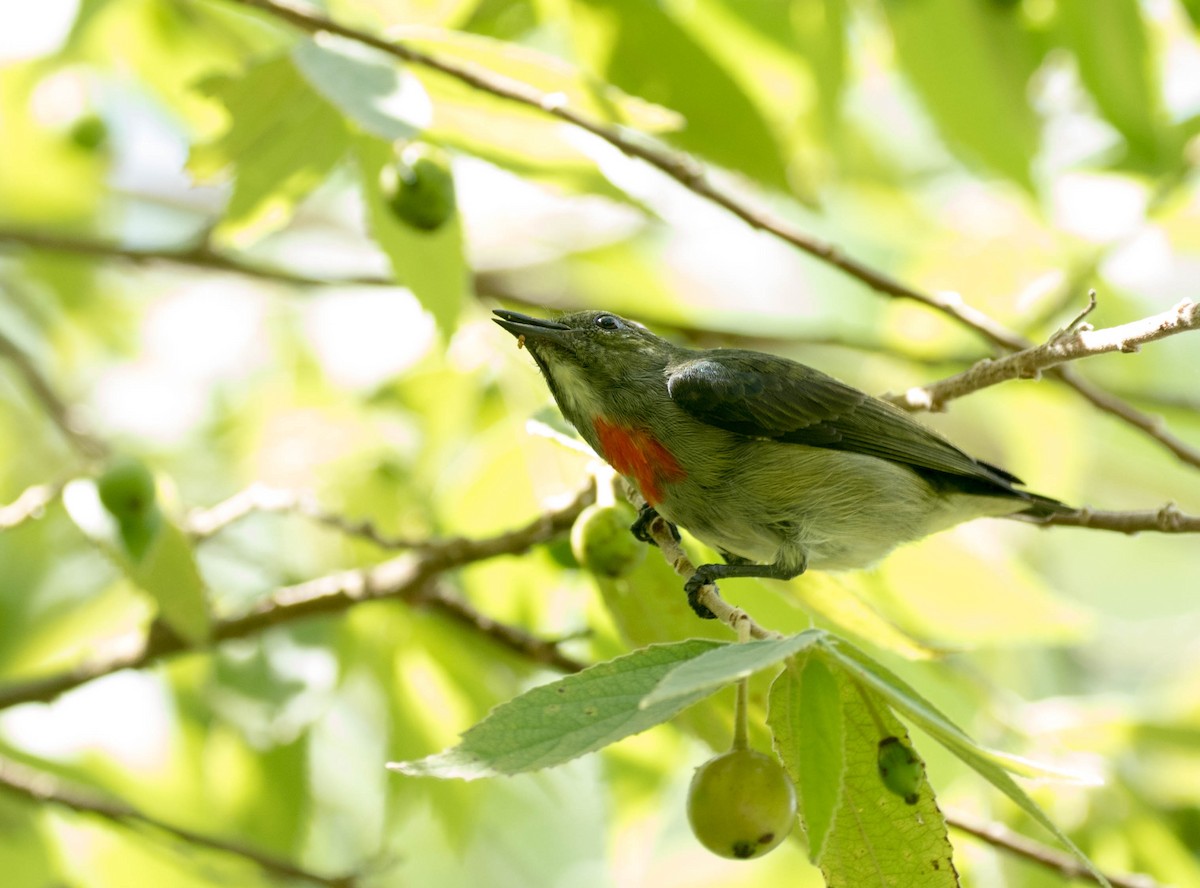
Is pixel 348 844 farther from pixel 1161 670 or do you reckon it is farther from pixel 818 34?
pixel 1161 670

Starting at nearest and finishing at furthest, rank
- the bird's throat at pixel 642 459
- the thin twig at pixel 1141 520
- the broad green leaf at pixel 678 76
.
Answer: the thin twig at pixel 1141 520 < the bird's throat at pixel 642 459 < the broad green leaf at pixel 678 76

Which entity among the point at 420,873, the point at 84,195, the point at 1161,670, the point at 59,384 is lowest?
the point at 420,873

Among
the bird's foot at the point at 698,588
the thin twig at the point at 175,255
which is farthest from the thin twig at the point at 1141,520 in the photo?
the thin twig at the point at 175,255

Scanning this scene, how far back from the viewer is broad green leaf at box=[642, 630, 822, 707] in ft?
5.07

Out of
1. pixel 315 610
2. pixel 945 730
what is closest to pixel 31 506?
pixel 315 610

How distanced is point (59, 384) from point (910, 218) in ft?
13.2

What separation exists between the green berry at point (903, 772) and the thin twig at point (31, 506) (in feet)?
7.34

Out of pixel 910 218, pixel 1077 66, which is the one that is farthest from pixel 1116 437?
pixel 1077 66

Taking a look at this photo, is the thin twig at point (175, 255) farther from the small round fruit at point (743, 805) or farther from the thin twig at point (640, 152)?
the small round fruit at point (743, 805)

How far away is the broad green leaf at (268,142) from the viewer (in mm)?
2938

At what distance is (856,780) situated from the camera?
2.10 meters

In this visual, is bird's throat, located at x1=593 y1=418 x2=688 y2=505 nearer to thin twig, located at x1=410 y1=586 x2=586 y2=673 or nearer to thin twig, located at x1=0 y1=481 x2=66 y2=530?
thin twig, located at x1=410 y1=586 x2=586 y2=673

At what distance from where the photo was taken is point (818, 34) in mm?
3752

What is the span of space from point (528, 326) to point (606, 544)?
0.90 m
